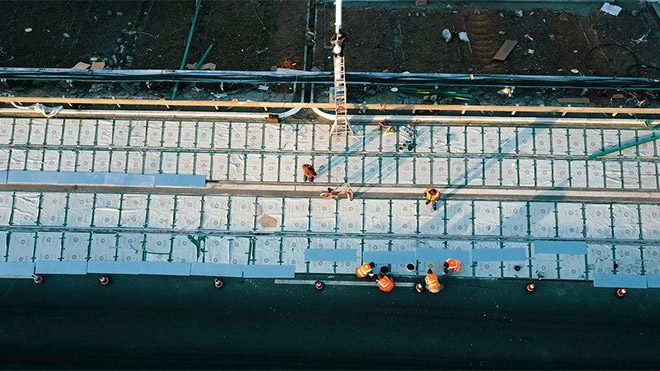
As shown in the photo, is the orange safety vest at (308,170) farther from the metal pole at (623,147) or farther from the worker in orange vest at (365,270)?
the metal pole at (623,147)

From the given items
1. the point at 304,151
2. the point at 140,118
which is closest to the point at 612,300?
the point at 304,151

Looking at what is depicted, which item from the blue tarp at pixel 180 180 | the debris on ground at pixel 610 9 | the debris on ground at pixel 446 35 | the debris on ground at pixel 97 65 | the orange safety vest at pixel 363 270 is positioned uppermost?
the debris on ground at pixel 610 9

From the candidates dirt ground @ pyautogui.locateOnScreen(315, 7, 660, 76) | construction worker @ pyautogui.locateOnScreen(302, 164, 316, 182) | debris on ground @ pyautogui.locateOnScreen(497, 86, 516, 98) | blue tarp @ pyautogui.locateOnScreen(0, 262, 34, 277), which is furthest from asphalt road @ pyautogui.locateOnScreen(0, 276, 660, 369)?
dirt ground @ pyautogui.locateOnScreen(315, 7, 660, 76)

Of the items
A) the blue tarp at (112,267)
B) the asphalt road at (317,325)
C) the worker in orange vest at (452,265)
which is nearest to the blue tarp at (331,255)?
the asphalt road at (317,325)

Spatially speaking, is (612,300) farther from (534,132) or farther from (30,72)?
(30,72)

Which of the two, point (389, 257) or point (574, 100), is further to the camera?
point (574, 100)

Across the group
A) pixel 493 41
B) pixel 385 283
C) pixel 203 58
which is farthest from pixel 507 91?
pixel 203 58

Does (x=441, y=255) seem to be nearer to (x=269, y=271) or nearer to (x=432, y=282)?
(x=432, y=282)
